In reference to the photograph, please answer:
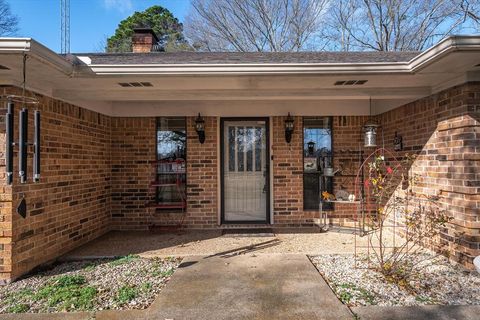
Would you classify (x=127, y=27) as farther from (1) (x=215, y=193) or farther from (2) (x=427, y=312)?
(2) (x=427, y=312)

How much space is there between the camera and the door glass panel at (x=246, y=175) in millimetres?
6633

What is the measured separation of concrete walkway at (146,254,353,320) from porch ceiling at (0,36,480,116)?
8.13ft

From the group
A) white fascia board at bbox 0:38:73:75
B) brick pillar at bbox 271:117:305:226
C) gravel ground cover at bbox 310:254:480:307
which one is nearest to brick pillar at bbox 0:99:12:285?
white fascia board at bbox 0:38:73:75

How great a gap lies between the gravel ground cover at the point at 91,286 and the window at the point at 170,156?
2072 mm

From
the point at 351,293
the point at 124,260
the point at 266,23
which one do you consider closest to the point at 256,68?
the point at 351,293

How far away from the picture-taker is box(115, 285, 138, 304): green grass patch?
3.32 meters

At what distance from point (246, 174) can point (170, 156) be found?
1.61 meters

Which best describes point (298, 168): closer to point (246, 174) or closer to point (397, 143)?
point (246, 174)

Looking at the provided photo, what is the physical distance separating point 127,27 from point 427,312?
21.1 metres

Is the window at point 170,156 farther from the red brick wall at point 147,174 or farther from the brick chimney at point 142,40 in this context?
the brick chimney at point 142,40

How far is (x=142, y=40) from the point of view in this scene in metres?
8.25

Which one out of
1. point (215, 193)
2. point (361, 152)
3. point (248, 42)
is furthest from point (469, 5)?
point (215, 193)

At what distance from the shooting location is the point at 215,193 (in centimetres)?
645

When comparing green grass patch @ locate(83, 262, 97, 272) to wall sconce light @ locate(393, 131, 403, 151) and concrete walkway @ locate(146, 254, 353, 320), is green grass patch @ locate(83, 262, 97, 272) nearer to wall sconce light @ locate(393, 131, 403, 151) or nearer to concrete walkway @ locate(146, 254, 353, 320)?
concrete walkway @ locate(146, 254, 353, 320)
